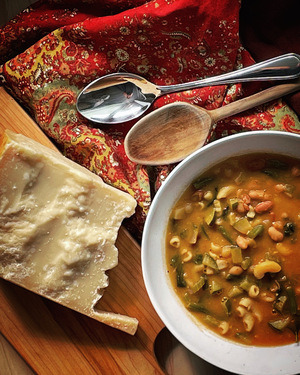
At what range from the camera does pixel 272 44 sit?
295 cm

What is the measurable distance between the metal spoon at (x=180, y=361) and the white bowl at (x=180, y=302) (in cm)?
49

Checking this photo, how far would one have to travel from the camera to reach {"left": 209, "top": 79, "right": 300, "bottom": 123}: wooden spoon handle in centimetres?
282

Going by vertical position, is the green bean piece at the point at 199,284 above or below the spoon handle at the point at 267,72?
below

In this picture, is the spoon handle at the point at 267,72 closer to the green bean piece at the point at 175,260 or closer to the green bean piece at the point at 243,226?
the green bean piece at the point at 243,226

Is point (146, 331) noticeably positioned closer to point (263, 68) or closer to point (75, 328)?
point (75, 328)

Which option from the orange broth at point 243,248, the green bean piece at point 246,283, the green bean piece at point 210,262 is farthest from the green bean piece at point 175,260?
the green bean piece at point 246,283

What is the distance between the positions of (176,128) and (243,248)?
855mm

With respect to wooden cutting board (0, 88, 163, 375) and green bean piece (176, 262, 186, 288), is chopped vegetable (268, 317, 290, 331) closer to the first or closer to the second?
green bean piece (176, 262, 186, 288)

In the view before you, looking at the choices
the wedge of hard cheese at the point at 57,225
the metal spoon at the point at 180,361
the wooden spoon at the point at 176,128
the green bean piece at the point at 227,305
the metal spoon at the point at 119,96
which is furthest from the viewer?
the metal spoon at the point at 180,361

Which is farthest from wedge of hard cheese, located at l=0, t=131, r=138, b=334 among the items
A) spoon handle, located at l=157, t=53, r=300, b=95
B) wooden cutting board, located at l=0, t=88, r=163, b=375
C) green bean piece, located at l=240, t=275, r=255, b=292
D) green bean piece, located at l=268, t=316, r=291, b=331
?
spoon handle, located at l=157, t=53, r=300, b=95

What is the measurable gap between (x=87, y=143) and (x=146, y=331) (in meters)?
1.29

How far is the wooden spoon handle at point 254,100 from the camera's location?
2.82 m

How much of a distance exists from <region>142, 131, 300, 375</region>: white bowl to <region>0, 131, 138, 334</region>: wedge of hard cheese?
0.21 m

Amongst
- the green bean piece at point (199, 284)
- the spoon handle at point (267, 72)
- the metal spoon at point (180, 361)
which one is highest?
the spoon handle at point (267, 72)
